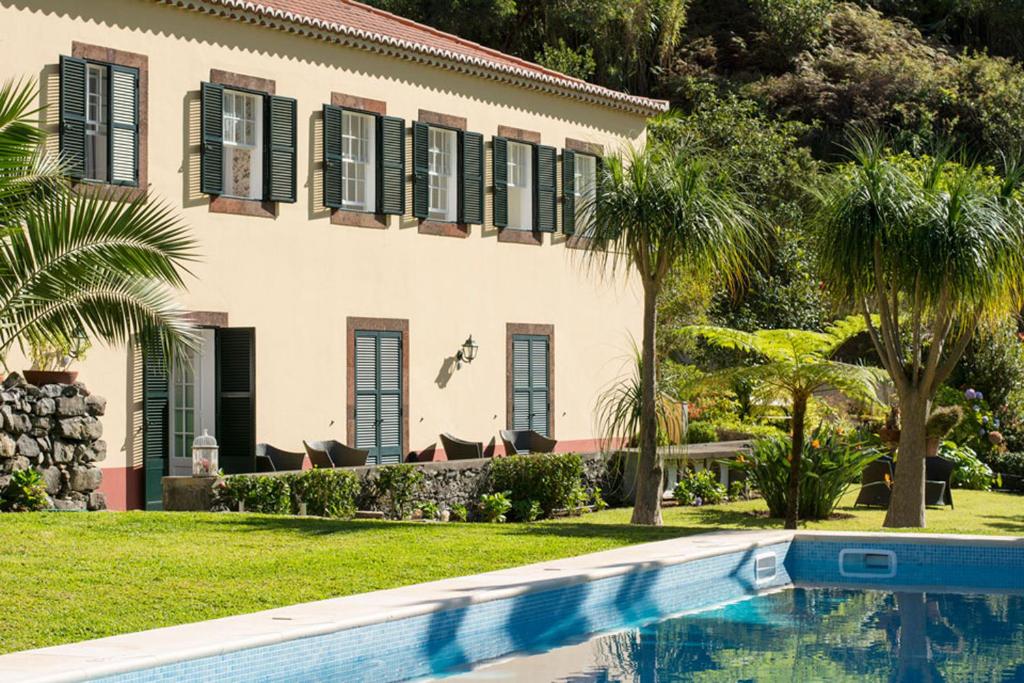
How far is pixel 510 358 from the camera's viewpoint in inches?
940

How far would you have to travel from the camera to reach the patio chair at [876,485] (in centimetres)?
1938

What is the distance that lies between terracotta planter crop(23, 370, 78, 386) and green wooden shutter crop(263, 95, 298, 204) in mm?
4565

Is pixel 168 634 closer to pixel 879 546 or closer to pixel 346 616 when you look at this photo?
pixel 346 616

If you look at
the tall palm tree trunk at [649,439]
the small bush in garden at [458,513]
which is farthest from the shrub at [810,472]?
the small bush in garden at [458,513]

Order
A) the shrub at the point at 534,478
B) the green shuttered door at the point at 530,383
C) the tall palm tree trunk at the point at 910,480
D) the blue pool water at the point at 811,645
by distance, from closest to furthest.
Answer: the blue pool water at the point at 811,645, the tall palm tree trunk at the point at 910,480, the shrub at the point at 534,478, the green shuttered door at the point at 530,383

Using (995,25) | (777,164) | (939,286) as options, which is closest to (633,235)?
(939,286)

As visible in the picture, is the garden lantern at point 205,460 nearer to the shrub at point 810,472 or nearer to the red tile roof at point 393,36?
the red tile roof at point 393,36

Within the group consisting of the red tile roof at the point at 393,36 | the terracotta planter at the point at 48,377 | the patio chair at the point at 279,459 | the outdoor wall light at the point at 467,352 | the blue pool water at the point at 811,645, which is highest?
the red tile roof at the point at 393,36

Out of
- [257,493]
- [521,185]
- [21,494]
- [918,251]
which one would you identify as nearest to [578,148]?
[521,185]

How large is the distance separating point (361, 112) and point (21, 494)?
8290 millimetres

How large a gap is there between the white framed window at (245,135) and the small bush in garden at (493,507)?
483 centimetres

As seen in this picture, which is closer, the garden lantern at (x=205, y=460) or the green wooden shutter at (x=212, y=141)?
the garden lantern at (x=205, y=460)

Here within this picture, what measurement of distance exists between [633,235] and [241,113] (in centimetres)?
636

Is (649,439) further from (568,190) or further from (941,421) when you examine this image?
(568,190)
